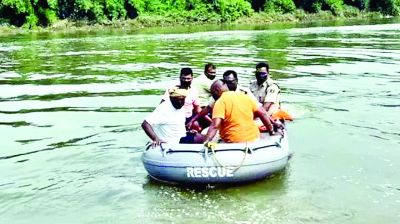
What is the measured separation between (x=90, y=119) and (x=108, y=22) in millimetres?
42352

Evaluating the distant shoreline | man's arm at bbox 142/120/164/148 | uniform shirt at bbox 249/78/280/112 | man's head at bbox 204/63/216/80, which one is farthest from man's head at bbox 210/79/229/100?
the distant shoreline

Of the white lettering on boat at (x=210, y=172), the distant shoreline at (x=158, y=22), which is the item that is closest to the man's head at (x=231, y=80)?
the white lettering on boat at (x=210, y=172)

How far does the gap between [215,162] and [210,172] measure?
160 mm

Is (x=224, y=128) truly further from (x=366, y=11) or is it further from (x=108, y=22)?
(x=366, y=11)

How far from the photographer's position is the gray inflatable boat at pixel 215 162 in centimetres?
793

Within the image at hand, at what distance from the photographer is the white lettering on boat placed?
793 cm

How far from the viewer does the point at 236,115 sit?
26.8 ft

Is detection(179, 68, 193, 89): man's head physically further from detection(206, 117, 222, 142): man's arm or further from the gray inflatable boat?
the gray inflatable boat

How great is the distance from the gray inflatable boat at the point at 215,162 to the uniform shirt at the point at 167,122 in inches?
15.5

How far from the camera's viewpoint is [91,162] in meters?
9.86

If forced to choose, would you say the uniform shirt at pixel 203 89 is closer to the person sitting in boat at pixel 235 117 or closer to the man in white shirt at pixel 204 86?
the man in white shirt at pixel 204 86

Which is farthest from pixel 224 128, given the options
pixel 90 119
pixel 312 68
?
pixel 312 68

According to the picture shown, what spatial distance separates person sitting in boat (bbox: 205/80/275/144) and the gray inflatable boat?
0.21 m

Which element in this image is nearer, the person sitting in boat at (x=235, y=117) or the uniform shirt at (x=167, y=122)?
the person sitting in boat at (x=235, y=117)
